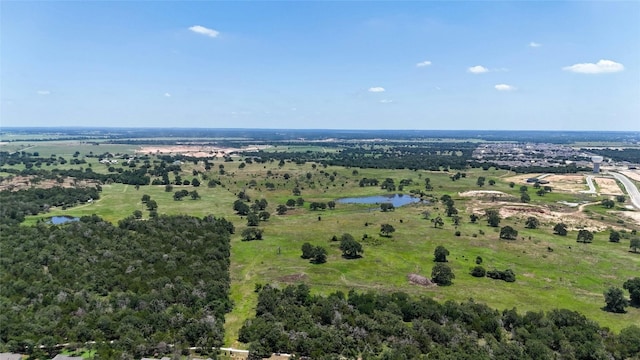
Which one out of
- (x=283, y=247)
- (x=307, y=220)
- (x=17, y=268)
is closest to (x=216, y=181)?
(x=307, y=220)

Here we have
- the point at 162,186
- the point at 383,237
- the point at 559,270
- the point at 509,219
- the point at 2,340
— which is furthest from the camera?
the point at 162,186

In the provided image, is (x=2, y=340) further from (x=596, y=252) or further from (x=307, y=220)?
(x=596, y=252)

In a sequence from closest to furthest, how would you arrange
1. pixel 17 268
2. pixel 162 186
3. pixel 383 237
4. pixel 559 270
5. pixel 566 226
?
pixel 17 268 → pixel 559 270 → pixel 383 237 → pixel 566 226 → pixel 162 186

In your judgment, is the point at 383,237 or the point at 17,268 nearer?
the point at 17,268

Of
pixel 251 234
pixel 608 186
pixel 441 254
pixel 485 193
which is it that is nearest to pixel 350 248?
pixel 441 254

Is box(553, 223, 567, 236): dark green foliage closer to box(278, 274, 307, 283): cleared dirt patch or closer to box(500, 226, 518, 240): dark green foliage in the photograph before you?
box(500, 226, 518, 240): dark green foliage
